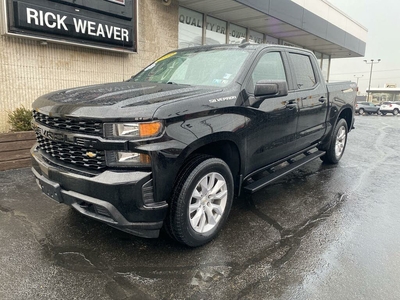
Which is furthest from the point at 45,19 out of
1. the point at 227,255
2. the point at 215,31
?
the point at 215,31

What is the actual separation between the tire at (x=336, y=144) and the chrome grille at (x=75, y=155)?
456 centimetres

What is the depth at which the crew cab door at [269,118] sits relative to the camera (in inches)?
131

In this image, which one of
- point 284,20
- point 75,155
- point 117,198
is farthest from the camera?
point 284,20

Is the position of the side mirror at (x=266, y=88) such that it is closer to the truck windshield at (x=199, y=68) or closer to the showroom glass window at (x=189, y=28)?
the truck windshield at (x=199, y=68)

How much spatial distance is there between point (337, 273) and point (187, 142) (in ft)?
5.57

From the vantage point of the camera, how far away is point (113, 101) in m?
2.51

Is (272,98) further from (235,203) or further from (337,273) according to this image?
(337,273)

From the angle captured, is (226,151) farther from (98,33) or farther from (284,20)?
(284,20)

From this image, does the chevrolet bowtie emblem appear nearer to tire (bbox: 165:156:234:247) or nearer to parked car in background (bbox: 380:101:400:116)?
tire (bbox: 165:156:234:247)

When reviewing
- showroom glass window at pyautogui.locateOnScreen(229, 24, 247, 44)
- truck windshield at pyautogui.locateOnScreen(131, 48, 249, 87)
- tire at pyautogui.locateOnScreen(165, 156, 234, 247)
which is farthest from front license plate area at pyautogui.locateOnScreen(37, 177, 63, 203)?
showroom glass window at pyautogui.locateOnScreen(229, 24, 247, 44)

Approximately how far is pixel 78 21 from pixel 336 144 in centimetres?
596

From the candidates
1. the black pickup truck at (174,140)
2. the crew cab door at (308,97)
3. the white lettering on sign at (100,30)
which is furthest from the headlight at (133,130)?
the white lettering on sign at (100,30)

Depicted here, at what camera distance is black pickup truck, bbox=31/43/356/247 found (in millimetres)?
2373

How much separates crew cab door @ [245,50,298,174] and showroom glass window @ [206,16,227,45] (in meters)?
7.58
